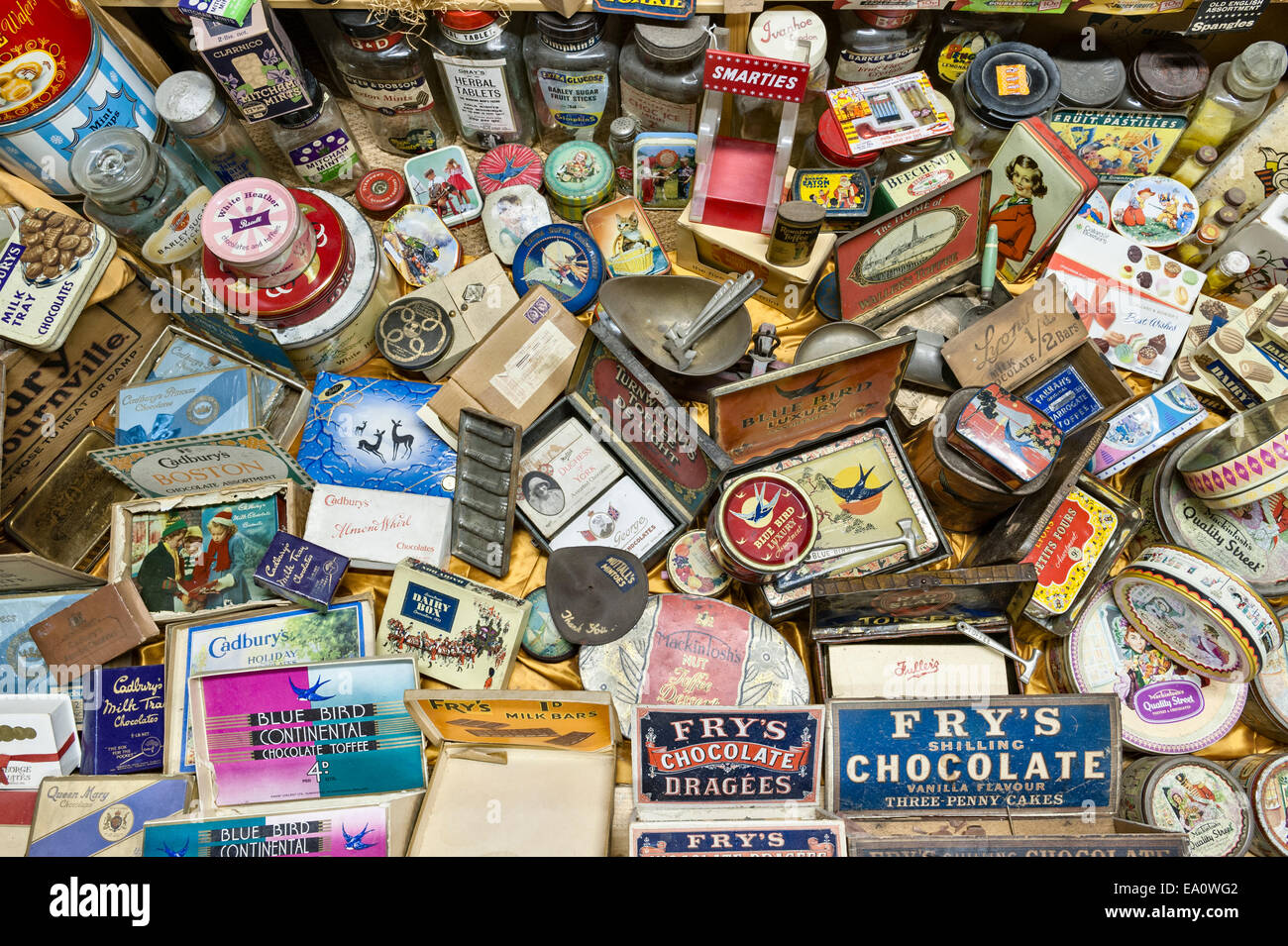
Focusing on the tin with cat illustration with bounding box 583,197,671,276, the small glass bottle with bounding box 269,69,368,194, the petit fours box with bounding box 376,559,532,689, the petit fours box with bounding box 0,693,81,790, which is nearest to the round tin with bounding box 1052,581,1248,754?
the petit fours box with bounding box 376,559,532,689

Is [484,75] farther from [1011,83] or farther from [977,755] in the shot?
[977,755]

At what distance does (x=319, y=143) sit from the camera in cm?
319

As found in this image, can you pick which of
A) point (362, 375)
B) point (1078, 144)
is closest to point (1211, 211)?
point (1078, 144)

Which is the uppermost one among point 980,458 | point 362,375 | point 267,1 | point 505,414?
point 267,1

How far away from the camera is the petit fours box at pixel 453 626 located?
8.14 feet

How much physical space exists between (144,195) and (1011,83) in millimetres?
3297

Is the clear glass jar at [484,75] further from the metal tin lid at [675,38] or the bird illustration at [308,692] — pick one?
the bird illustration at [308,692]

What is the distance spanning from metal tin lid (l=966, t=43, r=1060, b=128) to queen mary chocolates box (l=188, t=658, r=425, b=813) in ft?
9.88

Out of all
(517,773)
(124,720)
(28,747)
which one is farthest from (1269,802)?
(28,747)

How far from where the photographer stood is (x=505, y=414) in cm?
282

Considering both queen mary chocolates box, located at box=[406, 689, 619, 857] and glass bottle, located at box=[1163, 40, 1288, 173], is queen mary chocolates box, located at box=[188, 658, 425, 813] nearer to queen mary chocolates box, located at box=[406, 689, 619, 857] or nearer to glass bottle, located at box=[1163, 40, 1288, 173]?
queen mary chocolates box, located at box=[406, 689, 619, 857]
